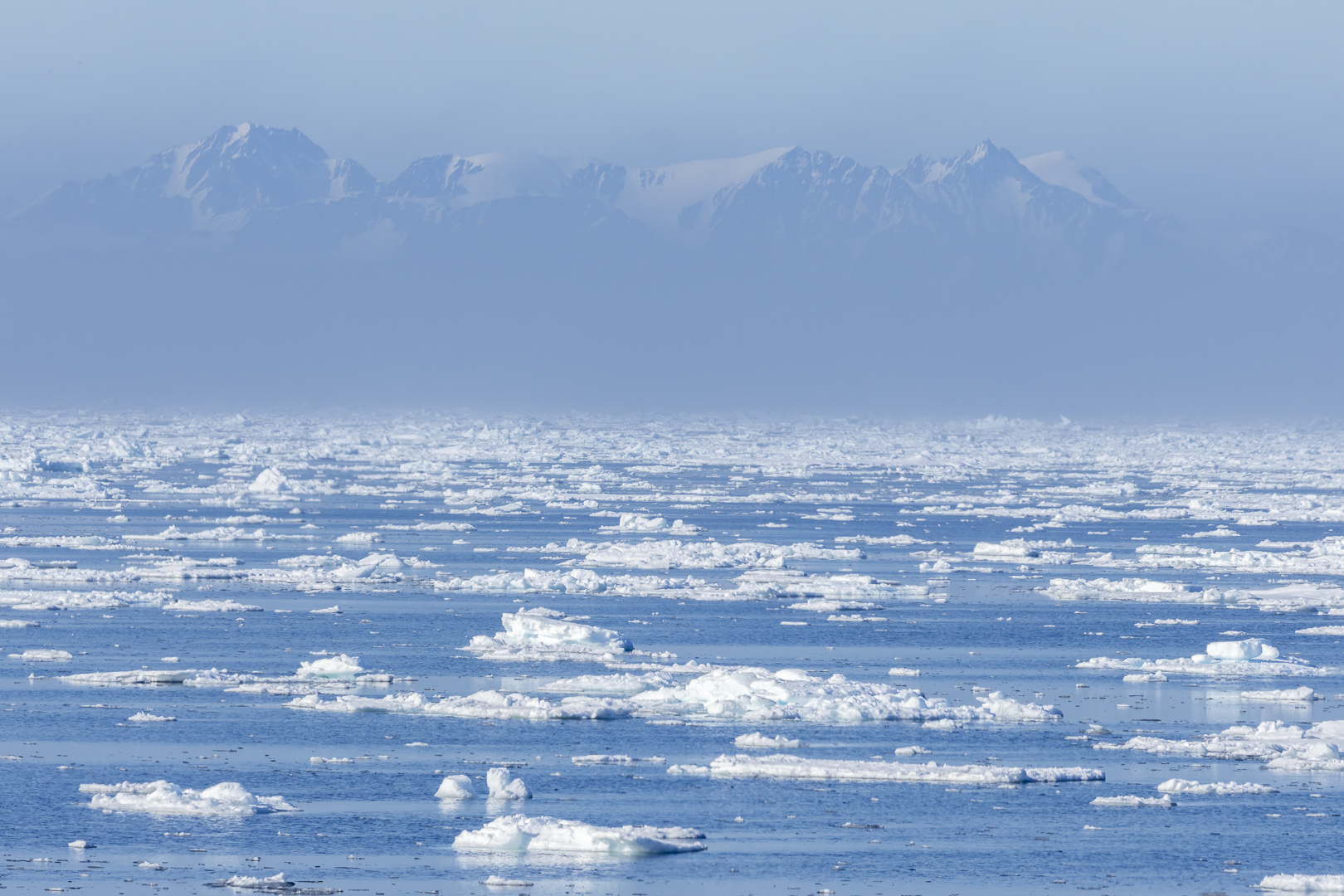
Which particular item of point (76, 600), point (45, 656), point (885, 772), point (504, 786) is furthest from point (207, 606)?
point (885, 772)

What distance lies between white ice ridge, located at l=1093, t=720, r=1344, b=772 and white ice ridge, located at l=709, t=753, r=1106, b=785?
280cm

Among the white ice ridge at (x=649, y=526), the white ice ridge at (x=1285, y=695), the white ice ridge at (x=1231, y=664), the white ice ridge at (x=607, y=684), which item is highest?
the white ice ridge at (x=649, y=526)

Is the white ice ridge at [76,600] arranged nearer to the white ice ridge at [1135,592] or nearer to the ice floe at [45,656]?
the ice floe at [45,656]

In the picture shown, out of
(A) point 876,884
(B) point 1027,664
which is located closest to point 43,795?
(A) point 876,884

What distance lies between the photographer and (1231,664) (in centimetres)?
4616

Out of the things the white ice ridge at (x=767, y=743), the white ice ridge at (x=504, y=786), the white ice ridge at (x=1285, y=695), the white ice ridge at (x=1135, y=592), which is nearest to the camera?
the white ice ridge at (x=504, y=786)

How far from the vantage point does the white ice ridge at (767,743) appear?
120ft

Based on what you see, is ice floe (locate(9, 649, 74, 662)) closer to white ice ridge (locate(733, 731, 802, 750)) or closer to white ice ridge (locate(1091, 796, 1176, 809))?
white ice ridge (locate(733, 731, 802, 750))

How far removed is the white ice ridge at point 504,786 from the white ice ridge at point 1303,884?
11.8 meters

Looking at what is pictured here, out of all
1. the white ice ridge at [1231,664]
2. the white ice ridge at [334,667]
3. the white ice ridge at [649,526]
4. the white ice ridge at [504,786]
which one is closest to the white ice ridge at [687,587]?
the white ice ridge at [1231,664]

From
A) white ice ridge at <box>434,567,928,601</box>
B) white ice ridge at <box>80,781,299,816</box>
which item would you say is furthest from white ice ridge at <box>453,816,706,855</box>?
white ice ridge at <box>434,567,928,601</box>

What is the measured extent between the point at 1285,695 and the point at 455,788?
20.5 m

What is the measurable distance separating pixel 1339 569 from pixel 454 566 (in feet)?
101

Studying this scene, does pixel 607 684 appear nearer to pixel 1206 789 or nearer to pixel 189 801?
pixel 189 801
